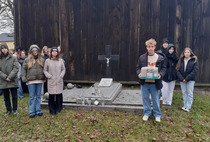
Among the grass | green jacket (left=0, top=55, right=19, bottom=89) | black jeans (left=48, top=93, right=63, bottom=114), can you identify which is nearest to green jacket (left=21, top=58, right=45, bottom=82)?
green jacket (left=0, top=55, right=19, bottom=89)

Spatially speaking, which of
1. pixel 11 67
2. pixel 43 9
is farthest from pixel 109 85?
pixel 43 9

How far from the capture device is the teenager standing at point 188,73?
5.11 metres

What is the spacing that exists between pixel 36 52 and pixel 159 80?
3.40m

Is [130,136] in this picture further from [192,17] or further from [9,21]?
[9,21]

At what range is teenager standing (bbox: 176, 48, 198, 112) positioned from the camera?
511 centimetres

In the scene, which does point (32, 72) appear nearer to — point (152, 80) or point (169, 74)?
Result: point (152, 80)

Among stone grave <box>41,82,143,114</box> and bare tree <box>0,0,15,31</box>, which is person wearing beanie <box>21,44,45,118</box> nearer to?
stone grave <box>41,82,143,114</box>

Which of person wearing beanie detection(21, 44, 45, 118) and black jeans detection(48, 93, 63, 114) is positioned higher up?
person wearing beanie detection(21, 44, 45, 118)

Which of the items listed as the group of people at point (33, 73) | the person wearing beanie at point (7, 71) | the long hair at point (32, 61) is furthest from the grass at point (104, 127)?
the long hair at point (32, 61)

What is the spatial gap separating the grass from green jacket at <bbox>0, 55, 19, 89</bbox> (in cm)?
94

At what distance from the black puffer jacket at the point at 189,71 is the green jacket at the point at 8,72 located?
16.1ft

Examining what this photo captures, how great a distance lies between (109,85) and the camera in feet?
21.7

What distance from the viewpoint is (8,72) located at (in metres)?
4.77

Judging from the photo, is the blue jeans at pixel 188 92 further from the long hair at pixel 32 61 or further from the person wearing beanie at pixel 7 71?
the person wearing beanie at pixel 7 71
